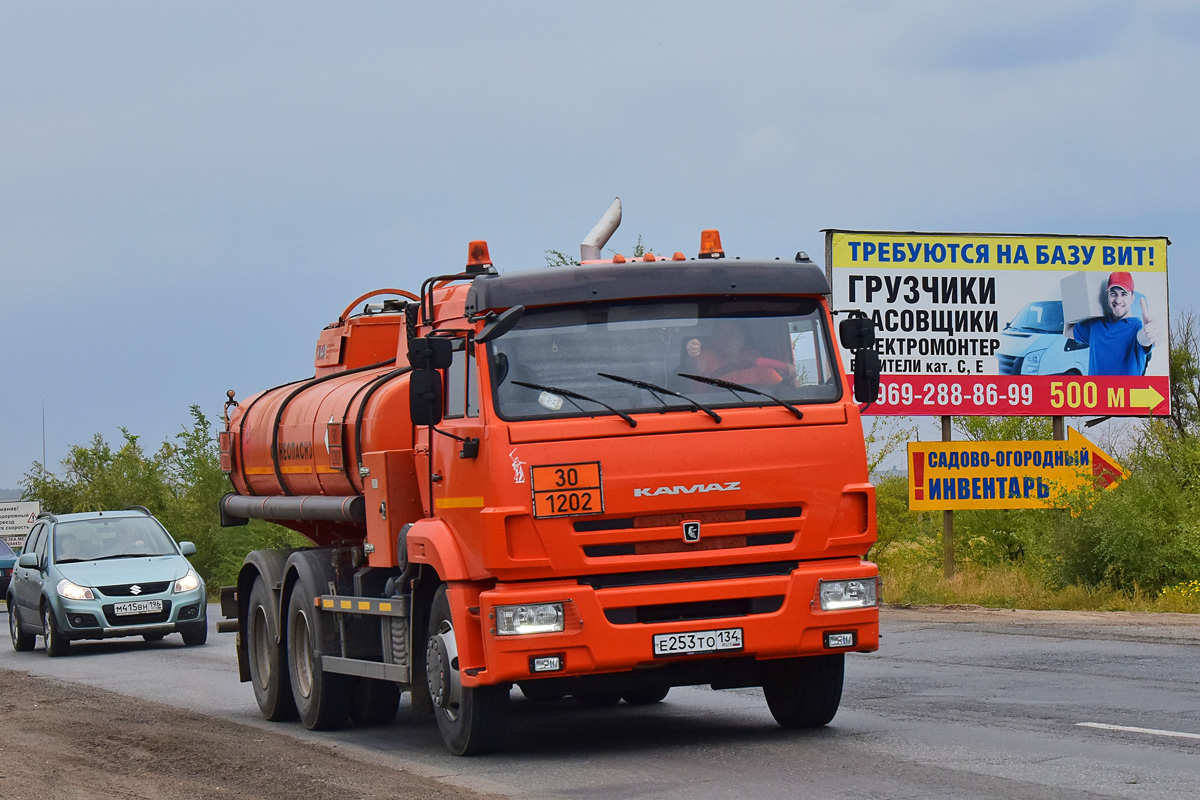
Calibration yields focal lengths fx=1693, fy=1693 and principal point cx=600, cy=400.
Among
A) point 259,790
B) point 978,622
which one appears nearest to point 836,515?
point 259,790

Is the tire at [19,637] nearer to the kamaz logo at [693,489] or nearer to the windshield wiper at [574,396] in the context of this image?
the windshield wiper at [574,396]

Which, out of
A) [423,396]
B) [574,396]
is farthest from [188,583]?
[574,396]

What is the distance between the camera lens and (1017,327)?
2595 cm

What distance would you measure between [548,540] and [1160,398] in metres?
19.5

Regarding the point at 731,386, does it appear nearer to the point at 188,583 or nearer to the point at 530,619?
the point at 530,619

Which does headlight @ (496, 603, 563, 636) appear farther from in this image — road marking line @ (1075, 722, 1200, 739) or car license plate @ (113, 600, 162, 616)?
car license plate @ (113, 600, 162, 616)

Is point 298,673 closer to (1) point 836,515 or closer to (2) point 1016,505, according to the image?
(1) point 836,515

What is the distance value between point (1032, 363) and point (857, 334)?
54.8 ft

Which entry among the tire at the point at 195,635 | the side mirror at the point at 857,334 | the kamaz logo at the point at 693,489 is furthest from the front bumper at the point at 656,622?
the tire at the point at 195,635

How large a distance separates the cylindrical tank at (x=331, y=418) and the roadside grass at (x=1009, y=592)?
11.6 metres

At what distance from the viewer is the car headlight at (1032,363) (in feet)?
84.9

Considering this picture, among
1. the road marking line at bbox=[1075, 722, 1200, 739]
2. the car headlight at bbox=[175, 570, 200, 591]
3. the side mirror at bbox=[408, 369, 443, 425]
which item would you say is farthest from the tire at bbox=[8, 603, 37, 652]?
the road marking line at bbox=[1075, 722, 1200, 739]

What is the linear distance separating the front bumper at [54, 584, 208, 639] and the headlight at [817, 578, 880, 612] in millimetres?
14229

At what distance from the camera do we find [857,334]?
1002 cm
